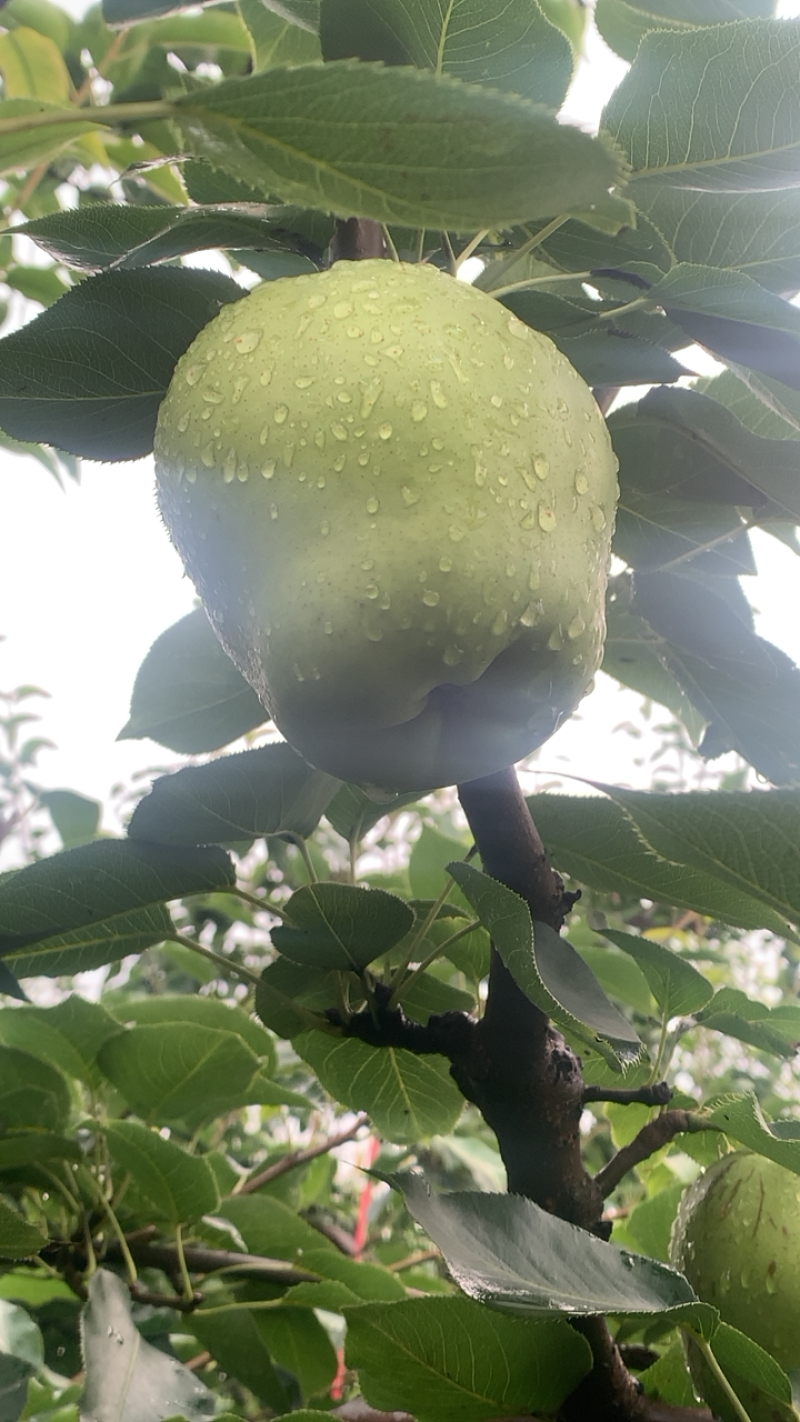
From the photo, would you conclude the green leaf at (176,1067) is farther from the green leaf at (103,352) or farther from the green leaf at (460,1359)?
the green leaf at (103,352)

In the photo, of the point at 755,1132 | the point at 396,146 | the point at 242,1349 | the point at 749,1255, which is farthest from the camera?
the point at 242,1349

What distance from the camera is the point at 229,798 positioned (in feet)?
1.66

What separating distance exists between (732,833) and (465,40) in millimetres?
323

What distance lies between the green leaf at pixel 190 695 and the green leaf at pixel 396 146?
0.30m

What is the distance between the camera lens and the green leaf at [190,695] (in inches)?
23.8

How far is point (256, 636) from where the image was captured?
377 mm

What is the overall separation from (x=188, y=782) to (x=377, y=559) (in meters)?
0.20

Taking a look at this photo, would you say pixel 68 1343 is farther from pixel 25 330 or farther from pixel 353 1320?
pixel 25 330

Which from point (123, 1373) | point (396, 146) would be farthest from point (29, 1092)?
point (396, 146)

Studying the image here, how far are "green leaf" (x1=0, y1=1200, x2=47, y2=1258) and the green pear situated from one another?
12.5 inches

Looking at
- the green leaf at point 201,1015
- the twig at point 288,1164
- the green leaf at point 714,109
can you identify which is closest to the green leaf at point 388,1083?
the green leaf at point 201,1015

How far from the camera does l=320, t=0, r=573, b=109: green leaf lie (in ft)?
1.40

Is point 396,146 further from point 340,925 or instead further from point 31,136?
point 340,925

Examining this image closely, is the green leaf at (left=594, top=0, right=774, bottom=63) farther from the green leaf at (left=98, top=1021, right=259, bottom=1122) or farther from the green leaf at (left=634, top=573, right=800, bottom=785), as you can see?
the green leaf at (left=98, top=1021, right=259, bottom=1122)
